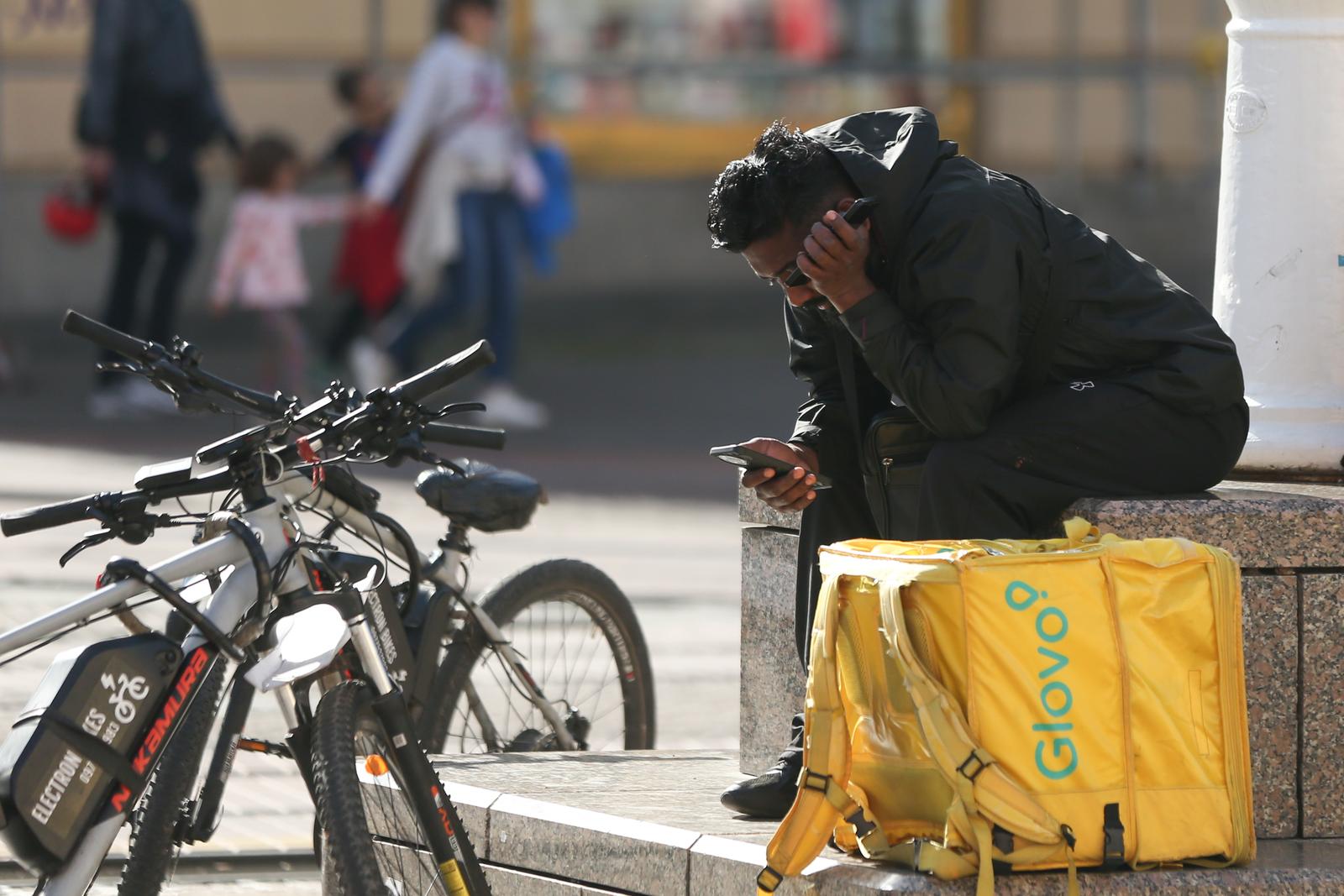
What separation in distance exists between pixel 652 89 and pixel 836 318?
12710 millimetres

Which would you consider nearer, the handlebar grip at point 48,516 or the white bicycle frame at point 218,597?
the white bicycle frame at point 218,597

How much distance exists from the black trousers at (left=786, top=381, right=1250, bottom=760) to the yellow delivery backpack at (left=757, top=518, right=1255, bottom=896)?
27cm

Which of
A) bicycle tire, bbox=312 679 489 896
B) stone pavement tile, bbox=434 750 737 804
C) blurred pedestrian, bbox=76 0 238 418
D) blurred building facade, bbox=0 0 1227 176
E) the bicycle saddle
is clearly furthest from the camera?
blurred building facade, bbox=0 0 1227 176

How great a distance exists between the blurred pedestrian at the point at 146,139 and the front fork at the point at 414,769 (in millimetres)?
8844

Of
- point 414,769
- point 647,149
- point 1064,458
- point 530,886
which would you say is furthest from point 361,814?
point 647,149

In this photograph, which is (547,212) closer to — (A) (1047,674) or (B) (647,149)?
(B) (647,149)

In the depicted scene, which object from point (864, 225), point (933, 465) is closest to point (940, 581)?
point (933, 465)

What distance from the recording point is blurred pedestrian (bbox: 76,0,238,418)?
472 inches

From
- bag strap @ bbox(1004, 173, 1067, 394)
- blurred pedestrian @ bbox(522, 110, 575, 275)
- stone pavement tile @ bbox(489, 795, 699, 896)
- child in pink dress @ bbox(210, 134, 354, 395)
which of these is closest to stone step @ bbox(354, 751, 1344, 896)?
stone pavement tile @ bbox(489, 795, 699, 896)

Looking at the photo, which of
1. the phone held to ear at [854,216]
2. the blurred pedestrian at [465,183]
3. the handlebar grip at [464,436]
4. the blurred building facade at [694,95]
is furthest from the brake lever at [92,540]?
the blurred building facade at [694,95]

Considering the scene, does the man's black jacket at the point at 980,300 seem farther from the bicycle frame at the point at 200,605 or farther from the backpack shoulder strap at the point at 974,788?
the bicycle frame at the point at 200,605

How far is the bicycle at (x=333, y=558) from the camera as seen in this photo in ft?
11.2

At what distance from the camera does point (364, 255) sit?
13055 millimetres

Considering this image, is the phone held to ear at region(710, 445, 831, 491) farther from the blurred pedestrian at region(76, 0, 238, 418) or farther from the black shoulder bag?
the blurred pedestrian at region(76, 0, 238, 418)
